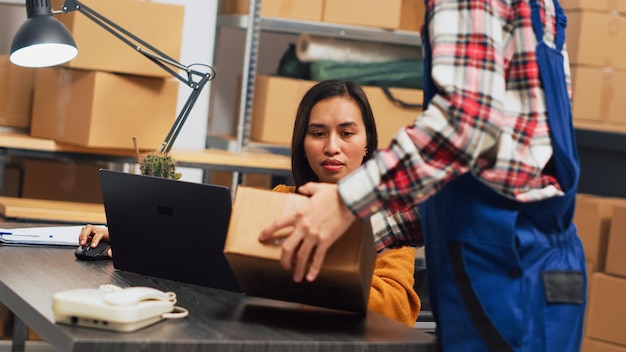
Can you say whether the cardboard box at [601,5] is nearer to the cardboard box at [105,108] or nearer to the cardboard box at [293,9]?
the cardboard box at [293,9]

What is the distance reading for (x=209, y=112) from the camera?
165 inches

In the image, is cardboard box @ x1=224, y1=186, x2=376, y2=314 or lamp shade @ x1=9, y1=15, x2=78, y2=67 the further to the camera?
lamp shade @ x1=9, y1=15, x2=78, y2=67

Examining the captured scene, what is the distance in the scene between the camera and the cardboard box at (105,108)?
3213 millimetres

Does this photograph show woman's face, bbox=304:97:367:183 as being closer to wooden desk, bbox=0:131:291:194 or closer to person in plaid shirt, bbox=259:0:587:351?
person in plaid shirt, bbox=259:0:587:351

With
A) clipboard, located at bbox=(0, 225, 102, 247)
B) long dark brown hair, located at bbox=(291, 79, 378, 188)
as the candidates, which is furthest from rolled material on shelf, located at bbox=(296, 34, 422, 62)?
clipboard, located at bbox=(0, 225, 102, 247)

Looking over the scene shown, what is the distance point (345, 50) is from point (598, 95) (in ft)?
3.24

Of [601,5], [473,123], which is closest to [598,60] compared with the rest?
[601,5]

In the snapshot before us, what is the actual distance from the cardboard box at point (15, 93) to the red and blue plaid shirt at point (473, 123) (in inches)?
95.1

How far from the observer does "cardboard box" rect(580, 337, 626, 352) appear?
333 centimetres

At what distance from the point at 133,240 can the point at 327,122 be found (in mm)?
692

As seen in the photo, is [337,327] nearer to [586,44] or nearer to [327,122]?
[327,122]

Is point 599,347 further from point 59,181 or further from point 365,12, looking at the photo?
point 59,181

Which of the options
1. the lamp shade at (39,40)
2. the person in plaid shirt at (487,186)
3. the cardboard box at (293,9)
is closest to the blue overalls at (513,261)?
the person in plaid shirt at (487,186)

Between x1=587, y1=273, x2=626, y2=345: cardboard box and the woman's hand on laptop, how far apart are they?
1968 mm
